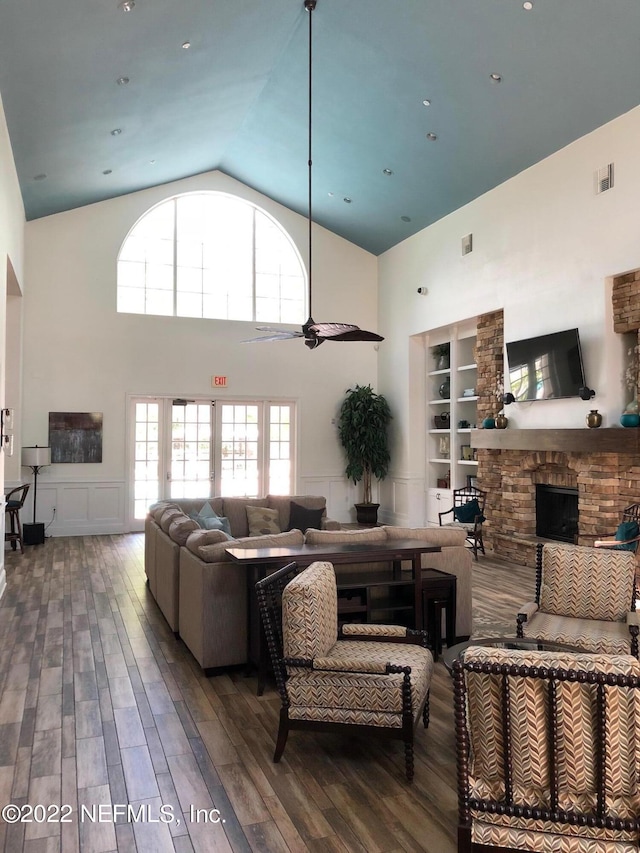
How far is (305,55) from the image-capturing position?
7.34 m

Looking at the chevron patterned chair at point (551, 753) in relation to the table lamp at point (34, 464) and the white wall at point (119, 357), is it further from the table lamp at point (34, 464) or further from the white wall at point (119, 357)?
the white wall at point (119, 357)

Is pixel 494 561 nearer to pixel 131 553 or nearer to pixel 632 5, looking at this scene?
pixel 131 553

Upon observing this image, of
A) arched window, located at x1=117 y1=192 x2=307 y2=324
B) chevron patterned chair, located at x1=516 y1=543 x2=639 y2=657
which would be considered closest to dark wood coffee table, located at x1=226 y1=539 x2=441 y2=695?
chevron patterned chair, located at x1=516 y1=543 x2=639 y2=657

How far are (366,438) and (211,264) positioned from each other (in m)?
3.94

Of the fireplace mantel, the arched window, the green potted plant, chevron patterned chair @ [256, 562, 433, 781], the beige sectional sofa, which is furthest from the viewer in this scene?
the green potted plant

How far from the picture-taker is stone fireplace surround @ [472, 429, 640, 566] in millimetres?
6805

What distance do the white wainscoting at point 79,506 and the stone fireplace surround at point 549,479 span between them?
5569 mm

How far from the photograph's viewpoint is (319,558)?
4133 millimetres

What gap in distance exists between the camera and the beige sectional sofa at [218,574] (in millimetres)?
4297

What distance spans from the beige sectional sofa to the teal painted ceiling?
408 cm

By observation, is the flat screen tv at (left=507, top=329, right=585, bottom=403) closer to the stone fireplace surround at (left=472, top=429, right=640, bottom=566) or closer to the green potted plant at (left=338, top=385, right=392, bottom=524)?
the stone fireplace surround at (left=472, top=429, right=640, bottom=566)

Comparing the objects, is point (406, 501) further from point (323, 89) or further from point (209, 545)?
point (209, 545)

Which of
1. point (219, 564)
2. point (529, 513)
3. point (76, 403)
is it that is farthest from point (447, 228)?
point (219, 564)

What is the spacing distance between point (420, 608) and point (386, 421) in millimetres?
7072
